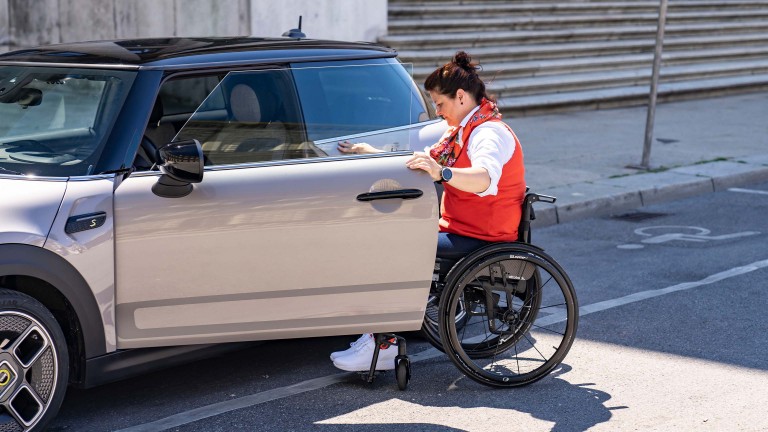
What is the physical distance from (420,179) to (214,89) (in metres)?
0.98

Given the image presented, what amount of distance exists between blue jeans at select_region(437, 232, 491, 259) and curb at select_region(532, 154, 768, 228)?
415cm

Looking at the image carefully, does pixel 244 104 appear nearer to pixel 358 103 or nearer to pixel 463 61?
pixel 358 103

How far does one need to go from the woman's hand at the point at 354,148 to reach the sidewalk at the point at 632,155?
178 inches

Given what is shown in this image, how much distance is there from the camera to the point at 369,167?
4.71 m

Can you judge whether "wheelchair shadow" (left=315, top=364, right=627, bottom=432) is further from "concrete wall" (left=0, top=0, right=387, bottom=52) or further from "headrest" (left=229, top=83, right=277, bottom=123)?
"concrete wall" (left=0, top=0, right=387, bottom=52)

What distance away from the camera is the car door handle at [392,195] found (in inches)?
182

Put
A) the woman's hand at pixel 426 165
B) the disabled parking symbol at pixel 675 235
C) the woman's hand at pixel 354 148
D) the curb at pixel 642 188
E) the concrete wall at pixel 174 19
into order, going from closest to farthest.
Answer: the woman's hand at pixel 426 165 < the woman's hand at pixel 354 148 < the disabled parking symbol at pixel 675 235 < the curb at pixel 642 188 < the concrete wall at pixel 174 19

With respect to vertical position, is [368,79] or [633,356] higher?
[368,79]

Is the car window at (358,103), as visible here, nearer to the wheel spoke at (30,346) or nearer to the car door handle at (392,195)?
the car door handle at (392,195)

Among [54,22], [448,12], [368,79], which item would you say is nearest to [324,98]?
[368,79]

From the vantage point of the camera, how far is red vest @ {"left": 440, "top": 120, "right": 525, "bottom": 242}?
16.2ft

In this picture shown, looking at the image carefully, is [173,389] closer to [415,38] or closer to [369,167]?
[369,167]

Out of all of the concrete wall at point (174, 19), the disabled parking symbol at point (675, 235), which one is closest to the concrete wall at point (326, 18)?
the concrete wall at point (174, 19)

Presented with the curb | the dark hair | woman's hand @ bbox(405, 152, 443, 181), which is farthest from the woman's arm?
the curb
